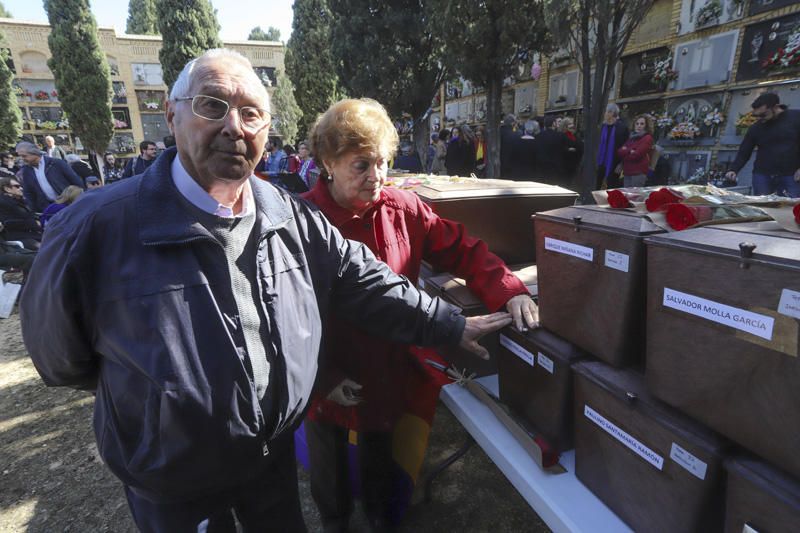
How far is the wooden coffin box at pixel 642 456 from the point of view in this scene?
0.84m

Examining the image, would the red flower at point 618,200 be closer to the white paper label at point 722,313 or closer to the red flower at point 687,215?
the red flower at point 687,215

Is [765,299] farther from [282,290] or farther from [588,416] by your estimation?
[282,290]

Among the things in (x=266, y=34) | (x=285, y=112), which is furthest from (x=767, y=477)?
(x=266, y=34)

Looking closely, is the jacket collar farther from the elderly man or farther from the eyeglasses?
the eyeglasses

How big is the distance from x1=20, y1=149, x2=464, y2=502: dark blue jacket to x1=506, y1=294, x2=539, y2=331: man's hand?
0.72m

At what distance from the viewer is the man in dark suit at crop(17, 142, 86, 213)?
6.18 metres

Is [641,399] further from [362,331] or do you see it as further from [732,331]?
[362,331]

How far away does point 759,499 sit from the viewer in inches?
28.5

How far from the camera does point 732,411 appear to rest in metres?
0.77

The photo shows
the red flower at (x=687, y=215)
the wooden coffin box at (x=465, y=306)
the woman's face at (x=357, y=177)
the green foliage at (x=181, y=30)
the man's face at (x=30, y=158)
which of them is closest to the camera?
the red flower at (x=687, y=215)

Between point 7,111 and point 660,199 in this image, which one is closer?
point 660,199

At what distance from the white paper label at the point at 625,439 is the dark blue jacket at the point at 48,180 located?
26.2 feet

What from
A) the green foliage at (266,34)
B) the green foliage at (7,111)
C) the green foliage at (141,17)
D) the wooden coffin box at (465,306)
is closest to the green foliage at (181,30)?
the green foliage at (7,111)

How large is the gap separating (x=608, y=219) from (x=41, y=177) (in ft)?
26.3
